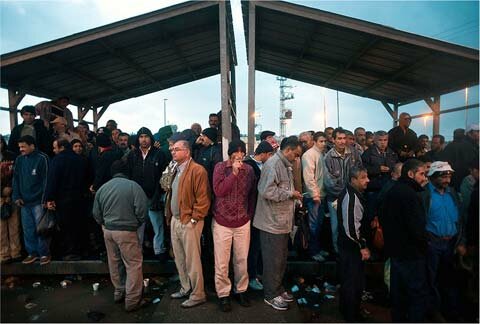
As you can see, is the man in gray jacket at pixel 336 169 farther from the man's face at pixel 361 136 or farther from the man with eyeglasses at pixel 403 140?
the man's face at pixel 361 136

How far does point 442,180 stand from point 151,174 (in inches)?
160

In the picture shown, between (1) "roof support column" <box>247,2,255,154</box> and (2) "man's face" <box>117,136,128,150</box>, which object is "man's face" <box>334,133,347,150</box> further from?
(2) "man's face" <box>117,136,128,150</box>

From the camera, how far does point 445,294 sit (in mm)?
3689

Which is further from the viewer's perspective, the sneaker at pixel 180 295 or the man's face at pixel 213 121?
the man's face at pixel 213 121

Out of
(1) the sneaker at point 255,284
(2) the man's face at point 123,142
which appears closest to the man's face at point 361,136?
(1) the sneaker at point 255,284

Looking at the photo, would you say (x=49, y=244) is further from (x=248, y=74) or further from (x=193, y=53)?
(x=193, y=53)

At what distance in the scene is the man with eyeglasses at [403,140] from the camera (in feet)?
17.4

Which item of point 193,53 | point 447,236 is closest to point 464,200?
point 447,236

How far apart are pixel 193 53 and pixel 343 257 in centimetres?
719

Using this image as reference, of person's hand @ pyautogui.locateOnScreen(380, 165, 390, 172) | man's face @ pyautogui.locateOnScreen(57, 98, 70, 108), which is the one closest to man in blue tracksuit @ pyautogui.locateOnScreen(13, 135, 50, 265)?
man's face @ pyautogui.locateOnScreen(57, 98, 70, 108)

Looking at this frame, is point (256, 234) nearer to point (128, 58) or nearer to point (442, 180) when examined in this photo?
point (442, 180)

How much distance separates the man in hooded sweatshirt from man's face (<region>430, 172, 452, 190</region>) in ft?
12.7

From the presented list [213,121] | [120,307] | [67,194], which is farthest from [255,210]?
[67,194]

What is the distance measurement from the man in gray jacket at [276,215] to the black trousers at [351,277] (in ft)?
2.35
